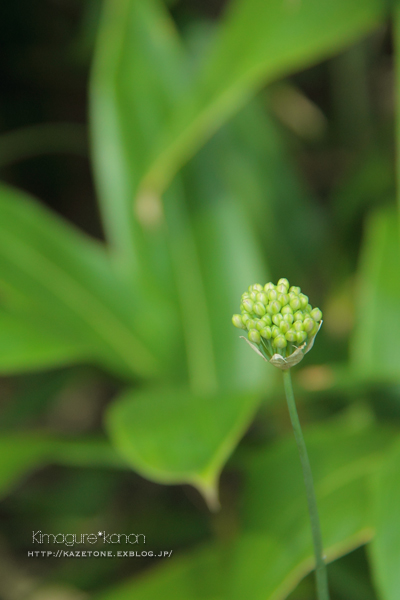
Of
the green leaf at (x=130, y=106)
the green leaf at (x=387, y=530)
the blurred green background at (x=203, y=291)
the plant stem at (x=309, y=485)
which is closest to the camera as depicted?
the plant stem at (x=309, y=485)

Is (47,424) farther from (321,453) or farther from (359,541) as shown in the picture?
(359,541)

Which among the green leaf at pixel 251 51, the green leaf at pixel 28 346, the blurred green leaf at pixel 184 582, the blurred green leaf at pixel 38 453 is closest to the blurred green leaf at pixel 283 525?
the blurred green leaf at pixel 184 582

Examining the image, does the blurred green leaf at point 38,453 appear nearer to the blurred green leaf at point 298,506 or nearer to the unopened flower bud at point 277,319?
the blurred green leaf at point 298,506

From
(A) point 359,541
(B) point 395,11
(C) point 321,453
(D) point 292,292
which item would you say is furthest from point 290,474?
(B) point 395,11

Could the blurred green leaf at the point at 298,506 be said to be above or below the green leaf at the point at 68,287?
below

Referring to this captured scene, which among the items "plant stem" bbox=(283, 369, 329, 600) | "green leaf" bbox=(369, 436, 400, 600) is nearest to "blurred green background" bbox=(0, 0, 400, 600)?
"green leaf" bbox=(369, 436, 400, 600)

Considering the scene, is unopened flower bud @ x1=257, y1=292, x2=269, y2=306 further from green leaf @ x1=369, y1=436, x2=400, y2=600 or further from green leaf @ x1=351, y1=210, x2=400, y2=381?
green leaf @ x1=351, y1=210, x2=400, y2=381
